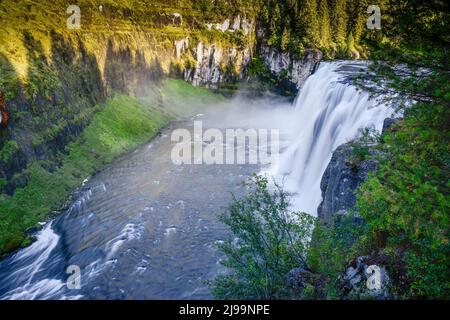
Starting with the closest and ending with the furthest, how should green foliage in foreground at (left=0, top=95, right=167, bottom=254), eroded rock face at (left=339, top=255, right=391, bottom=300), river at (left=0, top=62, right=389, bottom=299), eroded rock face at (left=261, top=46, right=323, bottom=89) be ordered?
eroded rock face at (left=339, top=255, right=391, bottom=300), river at (left=0, top=62, right=389, bottom=299), green foliage in foreground at (left=0, top=95, right=167, bottom=254), eroded rock face at (left=261, top=46, right=323, bottom=89)

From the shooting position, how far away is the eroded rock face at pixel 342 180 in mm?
15492

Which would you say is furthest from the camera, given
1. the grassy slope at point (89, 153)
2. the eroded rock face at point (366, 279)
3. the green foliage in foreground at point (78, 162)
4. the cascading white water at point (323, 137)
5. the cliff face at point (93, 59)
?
the cliff face at point (93, 59)

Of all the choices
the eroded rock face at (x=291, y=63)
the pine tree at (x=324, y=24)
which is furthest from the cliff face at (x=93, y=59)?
the pine tree at (x=324, y=24)

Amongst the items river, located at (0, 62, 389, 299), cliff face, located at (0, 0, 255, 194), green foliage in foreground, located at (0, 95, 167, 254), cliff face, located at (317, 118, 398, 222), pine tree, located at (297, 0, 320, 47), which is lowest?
river, located at (0, 62, 389, 299)

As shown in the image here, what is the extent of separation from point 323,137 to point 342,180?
15156 mm

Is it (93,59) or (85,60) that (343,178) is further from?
(93,59)

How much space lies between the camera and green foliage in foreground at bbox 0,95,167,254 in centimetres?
2167

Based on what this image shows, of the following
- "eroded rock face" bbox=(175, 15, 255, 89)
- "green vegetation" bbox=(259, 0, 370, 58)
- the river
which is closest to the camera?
the river

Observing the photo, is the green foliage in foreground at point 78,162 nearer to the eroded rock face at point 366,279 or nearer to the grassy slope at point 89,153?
the grassy slope at point 89,153

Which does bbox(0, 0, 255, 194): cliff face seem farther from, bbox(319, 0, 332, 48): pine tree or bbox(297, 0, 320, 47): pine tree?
bbox(319, 0, 332, 48): pine tree

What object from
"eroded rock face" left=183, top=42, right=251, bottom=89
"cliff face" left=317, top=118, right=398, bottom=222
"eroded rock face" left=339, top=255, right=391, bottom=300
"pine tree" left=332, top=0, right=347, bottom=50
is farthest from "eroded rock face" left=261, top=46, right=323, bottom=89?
"eroded rock face" left=339, top=255, right=391, bottom=300

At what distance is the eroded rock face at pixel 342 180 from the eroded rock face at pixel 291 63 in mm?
52749

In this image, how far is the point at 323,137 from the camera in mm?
30969
